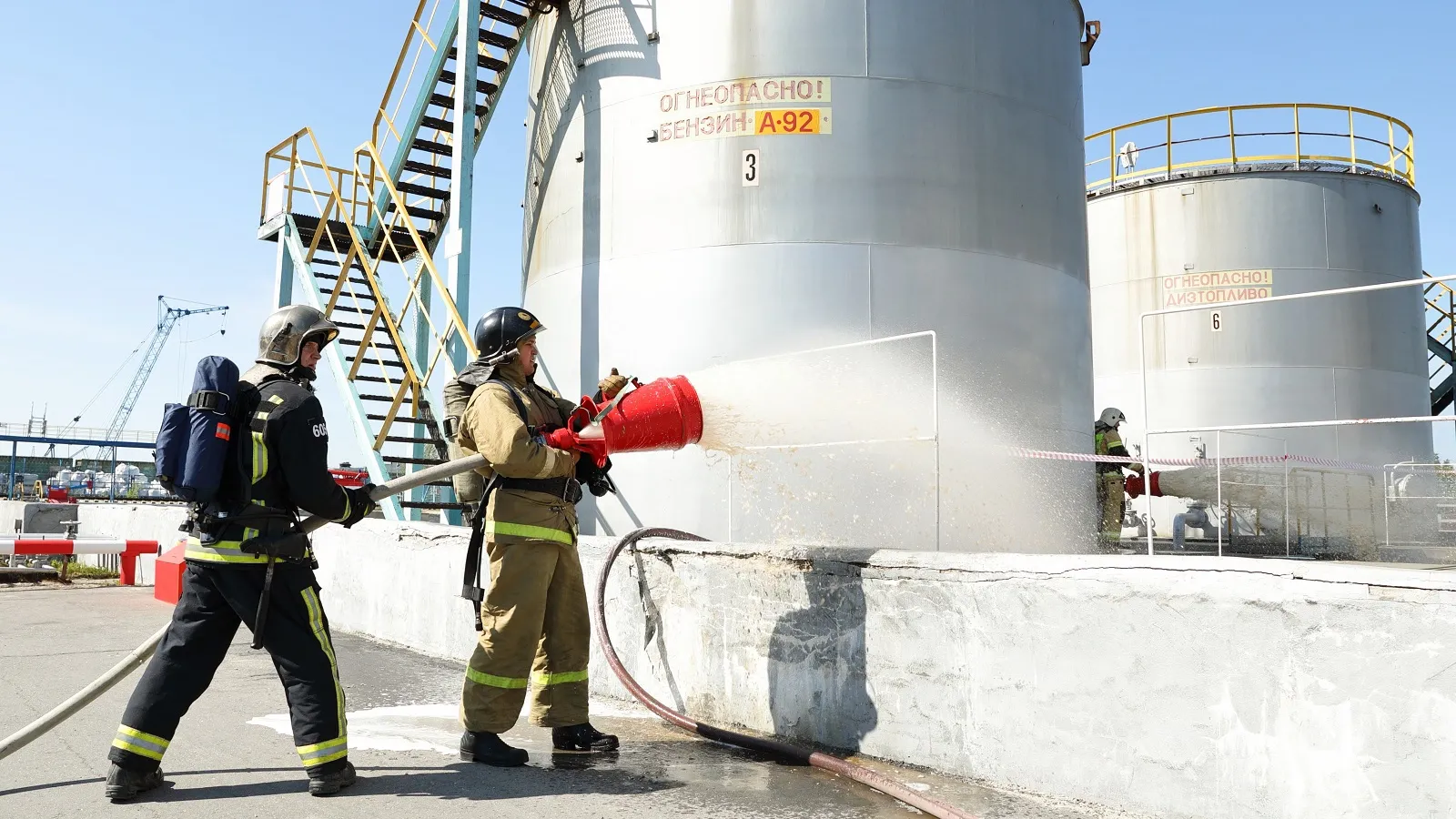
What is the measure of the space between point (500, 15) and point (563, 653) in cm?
884

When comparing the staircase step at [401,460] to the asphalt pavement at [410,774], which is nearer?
the asphalt pavement at [410,774]

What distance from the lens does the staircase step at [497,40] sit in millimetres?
11461

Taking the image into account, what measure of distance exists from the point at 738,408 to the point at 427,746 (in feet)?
9.69

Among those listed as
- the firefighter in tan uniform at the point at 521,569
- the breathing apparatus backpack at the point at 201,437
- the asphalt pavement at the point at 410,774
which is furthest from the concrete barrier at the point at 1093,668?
the breathing apparatus backpack at the point at 201,437

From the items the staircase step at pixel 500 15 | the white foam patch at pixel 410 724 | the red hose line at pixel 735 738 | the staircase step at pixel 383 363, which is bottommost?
the white foam patch at pixel 410 724

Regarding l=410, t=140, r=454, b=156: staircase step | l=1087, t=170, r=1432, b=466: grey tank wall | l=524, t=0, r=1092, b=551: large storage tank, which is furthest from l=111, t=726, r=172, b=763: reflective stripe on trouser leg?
l=1087, t=170, r=1432, b=466: grey tank wall

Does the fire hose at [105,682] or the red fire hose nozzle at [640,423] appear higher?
the red fire hose nozzle at [640,423]

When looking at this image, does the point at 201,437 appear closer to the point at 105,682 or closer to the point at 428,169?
the point at 105,682

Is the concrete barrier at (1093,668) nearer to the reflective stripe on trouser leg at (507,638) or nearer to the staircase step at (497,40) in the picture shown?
the reflective stripe on trouser leg at (507,638)

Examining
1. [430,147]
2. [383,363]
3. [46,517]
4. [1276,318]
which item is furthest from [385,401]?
[1276,318]

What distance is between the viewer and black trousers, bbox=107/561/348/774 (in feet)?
12.3

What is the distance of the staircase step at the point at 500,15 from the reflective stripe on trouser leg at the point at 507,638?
28.0 feet

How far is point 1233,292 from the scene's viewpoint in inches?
653

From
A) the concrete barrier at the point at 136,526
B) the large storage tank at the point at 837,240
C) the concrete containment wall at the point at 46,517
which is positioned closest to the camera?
the large storage tank at the point at 837,240
